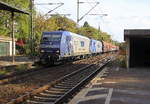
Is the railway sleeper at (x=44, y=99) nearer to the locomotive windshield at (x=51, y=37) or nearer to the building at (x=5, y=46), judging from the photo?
the locomotive windshield at (x=51, y=37)

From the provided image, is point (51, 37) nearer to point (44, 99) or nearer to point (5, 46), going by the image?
point (44, 99)

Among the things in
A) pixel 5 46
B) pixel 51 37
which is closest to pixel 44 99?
pixel 51 37

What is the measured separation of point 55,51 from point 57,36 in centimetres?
156

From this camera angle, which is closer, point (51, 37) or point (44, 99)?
point (44, 99)

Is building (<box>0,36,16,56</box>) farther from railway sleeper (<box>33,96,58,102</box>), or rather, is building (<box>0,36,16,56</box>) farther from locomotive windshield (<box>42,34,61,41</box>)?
railway sleeper (<box>33,96,58,102</box>)

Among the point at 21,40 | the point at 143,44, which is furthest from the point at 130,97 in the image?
the point at 21,40

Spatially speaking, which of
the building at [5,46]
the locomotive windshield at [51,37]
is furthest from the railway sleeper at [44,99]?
the building at [5,46]

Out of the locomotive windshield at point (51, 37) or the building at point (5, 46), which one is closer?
the locomotive windshield at point (51, 37)

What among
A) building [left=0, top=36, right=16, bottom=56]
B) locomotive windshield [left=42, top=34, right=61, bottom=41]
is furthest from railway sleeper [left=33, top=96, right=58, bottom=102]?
building [left=0, top=36, right=16, bottom=56]

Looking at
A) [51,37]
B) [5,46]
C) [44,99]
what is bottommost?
[44,99]

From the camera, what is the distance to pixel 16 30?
217 feet

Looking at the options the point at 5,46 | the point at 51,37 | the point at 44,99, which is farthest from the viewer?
the point at 5,46


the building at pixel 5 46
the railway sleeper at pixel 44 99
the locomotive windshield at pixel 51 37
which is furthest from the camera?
the building at pixel 5 46

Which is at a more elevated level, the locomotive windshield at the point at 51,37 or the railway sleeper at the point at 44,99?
the locomotive windshield at the point at 51,37
